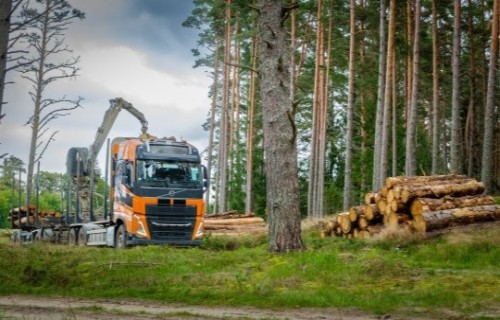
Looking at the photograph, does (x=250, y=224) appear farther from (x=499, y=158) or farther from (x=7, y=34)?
(x=499, y=158)

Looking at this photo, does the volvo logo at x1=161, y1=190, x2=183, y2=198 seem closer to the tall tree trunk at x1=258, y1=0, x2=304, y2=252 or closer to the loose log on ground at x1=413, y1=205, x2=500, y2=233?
the tall tree trunk at x1=258, y1=0, x2=304, y2=252

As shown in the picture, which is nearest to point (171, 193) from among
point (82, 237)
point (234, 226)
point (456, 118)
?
point (82, 237)

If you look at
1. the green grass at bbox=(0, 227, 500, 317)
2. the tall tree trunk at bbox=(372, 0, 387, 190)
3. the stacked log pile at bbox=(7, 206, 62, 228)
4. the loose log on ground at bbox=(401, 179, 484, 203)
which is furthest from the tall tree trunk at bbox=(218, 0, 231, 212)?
the green grass at bbox=(0, 227, 500, 317)

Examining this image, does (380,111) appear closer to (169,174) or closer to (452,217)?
(452,217)

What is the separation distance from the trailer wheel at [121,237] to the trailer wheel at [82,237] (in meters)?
2.85

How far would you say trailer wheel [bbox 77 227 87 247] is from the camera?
22383 millimetres

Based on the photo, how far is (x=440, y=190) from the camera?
17.1 metres

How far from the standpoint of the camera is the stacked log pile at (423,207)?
16.1 m

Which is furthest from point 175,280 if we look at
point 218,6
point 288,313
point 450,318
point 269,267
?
point 218,6

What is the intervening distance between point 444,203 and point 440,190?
58 cm

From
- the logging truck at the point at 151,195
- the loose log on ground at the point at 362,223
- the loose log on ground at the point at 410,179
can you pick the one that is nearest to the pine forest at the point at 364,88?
the loose log on ground at the point at 410,179

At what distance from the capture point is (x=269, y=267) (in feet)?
37.2

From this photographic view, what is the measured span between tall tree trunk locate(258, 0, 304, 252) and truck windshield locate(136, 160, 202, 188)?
6.47 metres

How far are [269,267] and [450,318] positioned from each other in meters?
4.34
